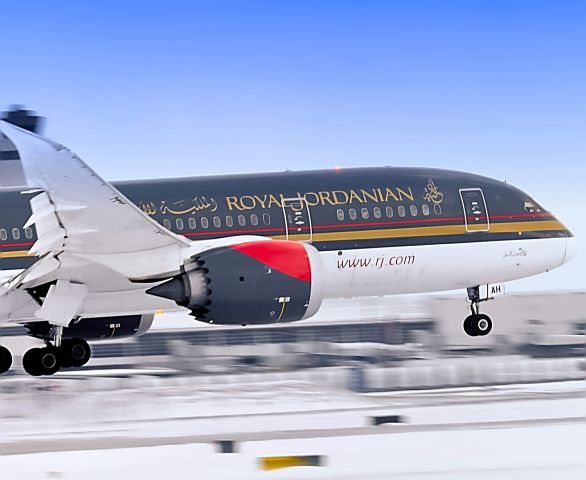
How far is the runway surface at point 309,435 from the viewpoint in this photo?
55.8 ft

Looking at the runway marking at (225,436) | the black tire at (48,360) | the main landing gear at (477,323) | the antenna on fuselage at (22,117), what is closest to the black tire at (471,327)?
the main landing gear at (477,323)

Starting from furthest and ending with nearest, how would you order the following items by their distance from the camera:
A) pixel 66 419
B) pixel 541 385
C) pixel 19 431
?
pixel 541 385 < pixel 66 419 < pixel 19 431

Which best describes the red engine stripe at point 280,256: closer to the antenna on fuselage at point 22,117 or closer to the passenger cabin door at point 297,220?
the passenger cabin door at point 297,220

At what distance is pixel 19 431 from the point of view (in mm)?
22812

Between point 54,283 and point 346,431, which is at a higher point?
point 54,283

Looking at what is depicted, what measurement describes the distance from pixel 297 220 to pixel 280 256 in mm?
4224

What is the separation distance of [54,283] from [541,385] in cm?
1458

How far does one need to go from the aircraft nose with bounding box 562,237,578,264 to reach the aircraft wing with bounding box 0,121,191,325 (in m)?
11.9

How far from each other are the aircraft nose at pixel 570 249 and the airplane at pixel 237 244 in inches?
2.2

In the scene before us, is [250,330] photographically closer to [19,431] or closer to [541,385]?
[541,385]

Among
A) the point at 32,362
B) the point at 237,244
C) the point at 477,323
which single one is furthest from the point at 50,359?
the point at 477,323

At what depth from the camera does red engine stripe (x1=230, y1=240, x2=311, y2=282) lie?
2162cm

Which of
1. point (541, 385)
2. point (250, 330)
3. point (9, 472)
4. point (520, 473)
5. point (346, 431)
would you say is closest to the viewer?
point (520, 473)

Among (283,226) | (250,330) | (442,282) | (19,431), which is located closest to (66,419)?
(19,431)
